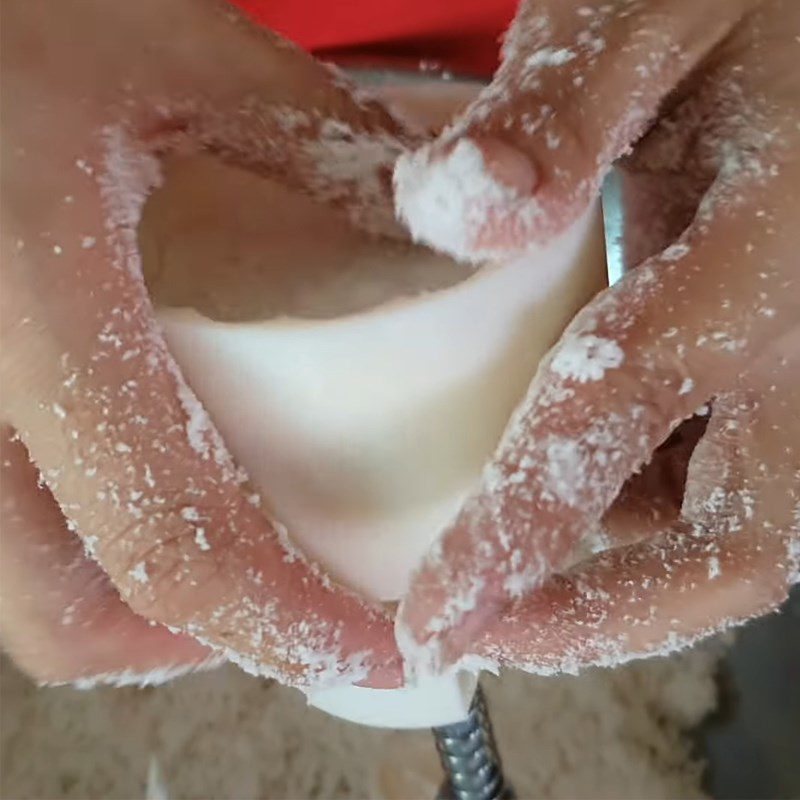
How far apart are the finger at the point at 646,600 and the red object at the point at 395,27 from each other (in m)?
0.25

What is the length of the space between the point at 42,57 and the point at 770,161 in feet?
0.66

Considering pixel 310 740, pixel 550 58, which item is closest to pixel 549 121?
pixel 550 58

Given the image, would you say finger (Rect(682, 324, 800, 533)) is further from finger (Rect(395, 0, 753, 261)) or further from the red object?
the red object

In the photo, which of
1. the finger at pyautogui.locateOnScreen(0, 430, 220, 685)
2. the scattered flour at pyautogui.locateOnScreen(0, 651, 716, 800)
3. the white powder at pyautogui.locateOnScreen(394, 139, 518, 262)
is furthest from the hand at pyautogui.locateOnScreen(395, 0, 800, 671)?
the scattered flour at pyautogui.locateOnScreen(0, 651, 716, 800)

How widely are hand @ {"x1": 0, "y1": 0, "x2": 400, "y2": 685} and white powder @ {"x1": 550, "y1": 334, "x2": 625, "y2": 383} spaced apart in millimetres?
84

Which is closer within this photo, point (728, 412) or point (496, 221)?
point (496, 221)

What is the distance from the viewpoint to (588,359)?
1.05ft

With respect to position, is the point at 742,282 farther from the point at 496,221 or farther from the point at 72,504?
the point at 72,504

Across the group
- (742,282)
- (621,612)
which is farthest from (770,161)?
(621,612)

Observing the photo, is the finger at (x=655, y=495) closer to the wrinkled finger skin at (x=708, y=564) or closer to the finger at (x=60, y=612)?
the wrinkled finger skin at (x=708, y=564)

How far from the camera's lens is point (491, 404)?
371 millimetres

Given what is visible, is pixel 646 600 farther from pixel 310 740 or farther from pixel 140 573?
pixel 310 740

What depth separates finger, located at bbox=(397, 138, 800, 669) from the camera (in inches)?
12.0

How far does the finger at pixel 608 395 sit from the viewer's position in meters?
0.30
